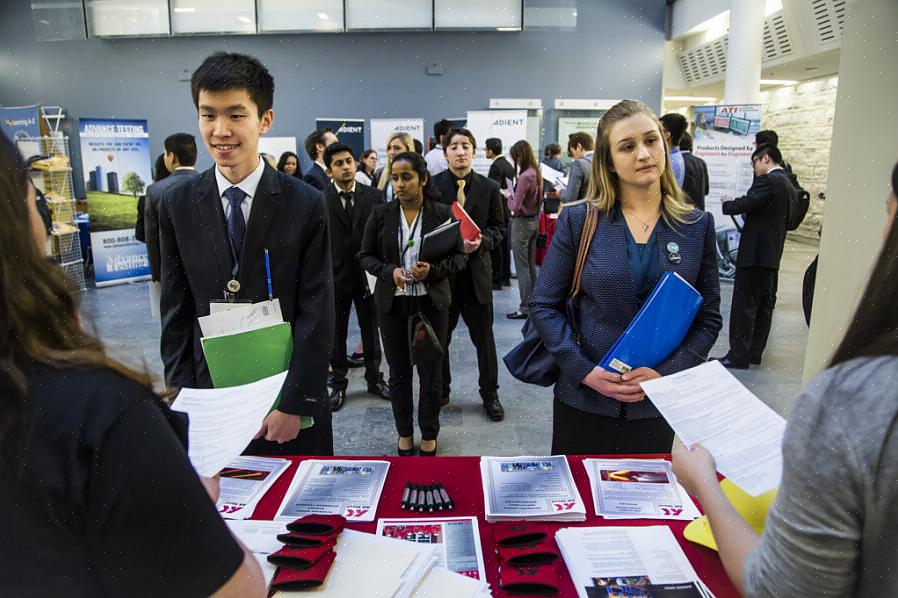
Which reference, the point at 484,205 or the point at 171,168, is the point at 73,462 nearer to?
the point at 484,205

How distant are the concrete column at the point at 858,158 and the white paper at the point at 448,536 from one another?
1595 millimetres

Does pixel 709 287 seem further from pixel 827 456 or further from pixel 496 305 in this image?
pixel 496 305

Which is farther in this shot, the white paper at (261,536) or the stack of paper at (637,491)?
the stack of paper at (637,491)

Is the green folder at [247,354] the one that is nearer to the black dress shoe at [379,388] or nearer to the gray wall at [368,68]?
the black dress shoe at [379,388]

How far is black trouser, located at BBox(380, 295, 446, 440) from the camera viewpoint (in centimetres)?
316

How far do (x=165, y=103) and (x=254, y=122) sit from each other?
10759 millimetres

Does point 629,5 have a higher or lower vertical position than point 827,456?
higher

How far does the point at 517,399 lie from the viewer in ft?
13.4

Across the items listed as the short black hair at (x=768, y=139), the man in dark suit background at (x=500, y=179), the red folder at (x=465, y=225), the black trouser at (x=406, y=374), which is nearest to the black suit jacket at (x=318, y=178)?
the red folder at (x=465, y=225)

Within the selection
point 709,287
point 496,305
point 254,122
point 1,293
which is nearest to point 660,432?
point 709,287

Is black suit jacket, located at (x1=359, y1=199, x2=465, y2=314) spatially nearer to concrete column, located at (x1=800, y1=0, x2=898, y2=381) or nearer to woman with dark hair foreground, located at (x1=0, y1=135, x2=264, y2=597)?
concrete column, located at (x1=800, y1=0, x2=898, y2=381)

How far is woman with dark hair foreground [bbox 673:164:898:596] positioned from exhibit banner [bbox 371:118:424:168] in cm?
1026

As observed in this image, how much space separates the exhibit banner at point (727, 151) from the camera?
7.32 meters

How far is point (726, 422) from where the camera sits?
115 cm
